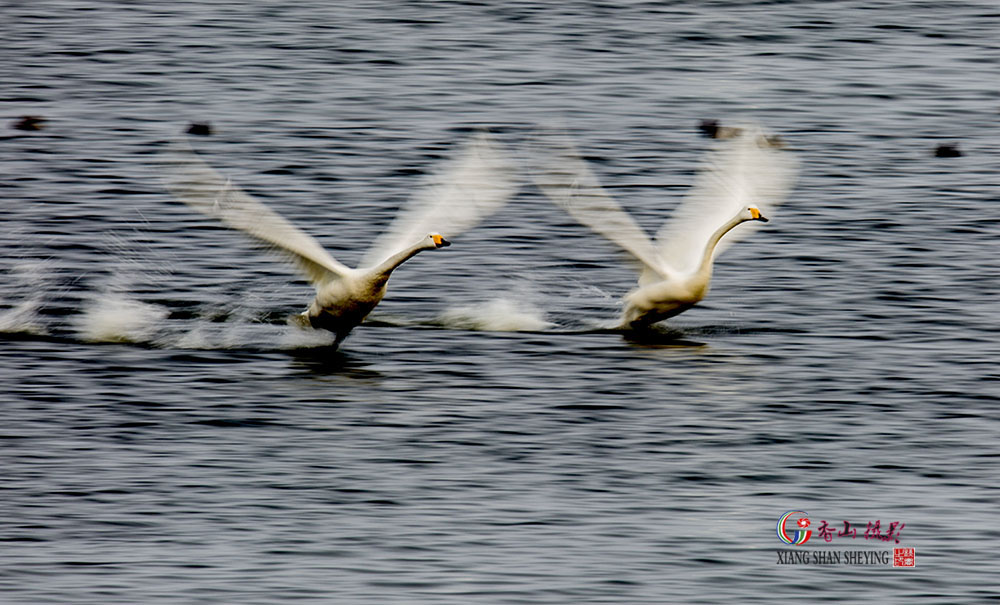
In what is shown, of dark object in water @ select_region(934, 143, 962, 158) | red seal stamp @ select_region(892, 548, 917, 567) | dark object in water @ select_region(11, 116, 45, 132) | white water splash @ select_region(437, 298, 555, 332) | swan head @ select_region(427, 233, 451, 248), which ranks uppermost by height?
dark object in water @ select_region(934, 143, 962, 158)

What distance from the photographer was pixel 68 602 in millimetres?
11734

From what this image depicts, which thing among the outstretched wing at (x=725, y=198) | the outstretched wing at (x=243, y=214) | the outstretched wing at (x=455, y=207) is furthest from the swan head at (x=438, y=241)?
the outstretched wing at (x=725, y=198)

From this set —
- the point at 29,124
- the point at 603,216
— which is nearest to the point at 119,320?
the point at 603,216

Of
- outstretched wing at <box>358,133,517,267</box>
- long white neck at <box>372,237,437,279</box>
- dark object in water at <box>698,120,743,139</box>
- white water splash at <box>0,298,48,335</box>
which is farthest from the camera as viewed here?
dark object in water at <box>698,120,743,139</box>

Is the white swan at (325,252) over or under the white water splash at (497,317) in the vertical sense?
over

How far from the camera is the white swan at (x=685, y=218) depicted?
17.2 meters

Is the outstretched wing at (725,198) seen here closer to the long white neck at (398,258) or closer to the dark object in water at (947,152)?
the long white neck at (398,258)

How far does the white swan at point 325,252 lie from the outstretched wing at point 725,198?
1832mm

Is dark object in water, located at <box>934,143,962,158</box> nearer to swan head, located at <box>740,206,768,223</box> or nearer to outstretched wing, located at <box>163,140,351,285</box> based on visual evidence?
swan head, located at <box>740,206,768,223</box>

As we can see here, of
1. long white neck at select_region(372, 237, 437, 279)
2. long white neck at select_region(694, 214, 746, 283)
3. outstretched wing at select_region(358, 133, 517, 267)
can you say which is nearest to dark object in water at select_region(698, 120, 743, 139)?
long white neck at select_region(694, 214, 746, 283)

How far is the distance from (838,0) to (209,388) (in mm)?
18846

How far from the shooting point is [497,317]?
697 inches

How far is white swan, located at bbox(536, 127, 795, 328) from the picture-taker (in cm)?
1722

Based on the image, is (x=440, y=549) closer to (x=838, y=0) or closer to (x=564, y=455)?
(x=564, y=455)
